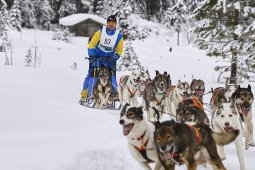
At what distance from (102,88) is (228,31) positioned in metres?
7.92

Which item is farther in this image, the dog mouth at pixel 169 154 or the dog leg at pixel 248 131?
the dog leg at pixel 248 131

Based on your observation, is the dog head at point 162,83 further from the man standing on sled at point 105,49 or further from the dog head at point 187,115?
the dog head at point 187,115

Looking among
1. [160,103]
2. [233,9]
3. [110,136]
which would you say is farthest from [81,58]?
[110,136]

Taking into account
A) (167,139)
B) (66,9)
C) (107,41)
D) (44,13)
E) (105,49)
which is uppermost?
(66,9)

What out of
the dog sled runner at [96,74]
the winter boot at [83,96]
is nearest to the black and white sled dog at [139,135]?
the dog sled runner at [96,74]

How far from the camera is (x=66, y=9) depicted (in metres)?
54.2

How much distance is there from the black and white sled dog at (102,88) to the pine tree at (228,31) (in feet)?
22.3

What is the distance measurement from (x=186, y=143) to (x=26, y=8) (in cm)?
4815

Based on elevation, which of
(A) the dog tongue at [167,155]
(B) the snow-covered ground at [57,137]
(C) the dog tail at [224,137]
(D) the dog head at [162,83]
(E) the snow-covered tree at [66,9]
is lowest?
(B) the snow-covered ground at [57,137]

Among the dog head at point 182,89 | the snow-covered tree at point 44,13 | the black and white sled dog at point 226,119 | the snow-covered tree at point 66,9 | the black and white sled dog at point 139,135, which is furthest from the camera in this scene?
the snow-covered tree at point 66,9

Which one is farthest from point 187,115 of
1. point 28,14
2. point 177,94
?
point 28,14

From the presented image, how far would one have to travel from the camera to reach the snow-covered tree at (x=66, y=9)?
5378 cm

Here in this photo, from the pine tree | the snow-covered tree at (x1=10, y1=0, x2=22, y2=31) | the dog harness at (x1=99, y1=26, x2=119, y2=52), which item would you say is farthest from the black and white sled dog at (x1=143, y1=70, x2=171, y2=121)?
the snow-covered tree at (x1=10, y1=0, x2=22, y2=31)

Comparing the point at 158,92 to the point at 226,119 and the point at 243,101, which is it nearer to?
the point at 243,101
